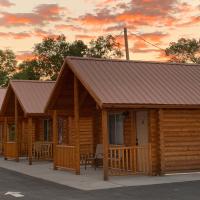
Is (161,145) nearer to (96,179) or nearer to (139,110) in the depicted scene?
(139,110)

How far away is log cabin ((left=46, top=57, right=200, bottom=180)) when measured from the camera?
17.8m

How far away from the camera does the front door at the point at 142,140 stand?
18406mm

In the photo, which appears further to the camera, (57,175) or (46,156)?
(46,156)

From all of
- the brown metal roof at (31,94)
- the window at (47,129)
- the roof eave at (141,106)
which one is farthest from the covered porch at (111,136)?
the window at (47,129)

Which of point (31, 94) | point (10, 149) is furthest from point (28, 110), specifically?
point (10, 149)

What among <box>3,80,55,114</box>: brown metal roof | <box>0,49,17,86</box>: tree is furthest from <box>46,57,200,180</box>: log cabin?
<box>0,49,17,86</box>: tree

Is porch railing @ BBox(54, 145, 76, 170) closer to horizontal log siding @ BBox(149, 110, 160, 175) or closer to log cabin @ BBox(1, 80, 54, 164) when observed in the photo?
horizontal log siding @ BBox(149, 110, 160, 175)

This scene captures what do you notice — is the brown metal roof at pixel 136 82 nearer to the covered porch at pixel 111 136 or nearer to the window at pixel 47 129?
the covered porch at pixel 111 136

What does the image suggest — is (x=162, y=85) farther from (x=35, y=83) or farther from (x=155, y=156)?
(x=35, y=83)

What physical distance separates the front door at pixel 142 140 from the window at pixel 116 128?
1.23 metres

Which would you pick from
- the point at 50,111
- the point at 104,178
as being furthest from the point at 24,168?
the point at 104,178

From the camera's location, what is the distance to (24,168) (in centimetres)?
2327

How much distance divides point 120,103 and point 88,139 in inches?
460

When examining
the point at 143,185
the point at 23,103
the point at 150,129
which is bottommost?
the point at 143,185
